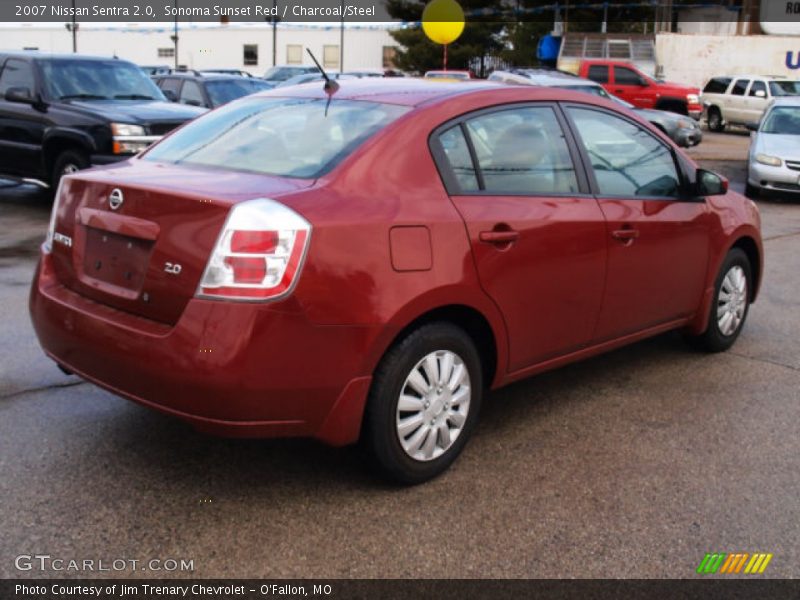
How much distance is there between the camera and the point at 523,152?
4102 mm

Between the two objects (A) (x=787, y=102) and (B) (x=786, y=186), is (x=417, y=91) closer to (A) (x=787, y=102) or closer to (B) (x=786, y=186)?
(B) (x=786, y=186)

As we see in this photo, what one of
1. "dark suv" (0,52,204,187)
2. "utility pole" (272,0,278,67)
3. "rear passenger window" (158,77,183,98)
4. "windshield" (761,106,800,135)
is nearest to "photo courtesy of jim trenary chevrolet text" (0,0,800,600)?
"dark suv" (0,52,204,187)

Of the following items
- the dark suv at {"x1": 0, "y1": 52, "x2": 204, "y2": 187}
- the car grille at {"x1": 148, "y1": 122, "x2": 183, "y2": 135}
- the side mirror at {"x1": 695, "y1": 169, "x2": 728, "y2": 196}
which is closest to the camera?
the side mirror at {"x1": 695, "y1": 169, "x2": 728, "y2": 196}

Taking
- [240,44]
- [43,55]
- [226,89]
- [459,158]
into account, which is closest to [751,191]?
[226,89]

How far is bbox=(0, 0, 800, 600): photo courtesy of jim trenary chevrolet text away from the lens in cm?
308

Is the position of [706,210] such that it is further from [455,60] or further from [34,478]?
[455,60]

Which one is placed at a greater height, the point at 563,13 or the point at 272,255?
the point at 563,13

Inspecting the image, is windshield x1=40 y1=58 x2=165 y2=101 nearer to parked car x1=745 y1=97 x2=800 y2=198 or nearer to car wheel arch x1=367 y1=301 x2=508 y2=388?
car wheel arch x1=367 y1=301 x2=508 y2=388

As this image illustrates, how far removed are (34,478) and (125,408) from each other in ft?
2.62

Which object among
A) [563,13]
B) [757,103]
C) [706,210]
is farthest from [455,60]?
[706,210]

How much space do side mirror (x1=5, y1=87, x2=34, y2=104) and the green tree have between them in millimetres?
39020

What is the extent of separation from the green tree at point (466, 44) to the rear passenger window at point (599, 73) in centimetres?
2198

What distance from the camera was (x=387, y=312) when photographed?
330cm

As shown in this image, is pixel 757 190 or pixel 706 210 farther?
pixel 757 190
